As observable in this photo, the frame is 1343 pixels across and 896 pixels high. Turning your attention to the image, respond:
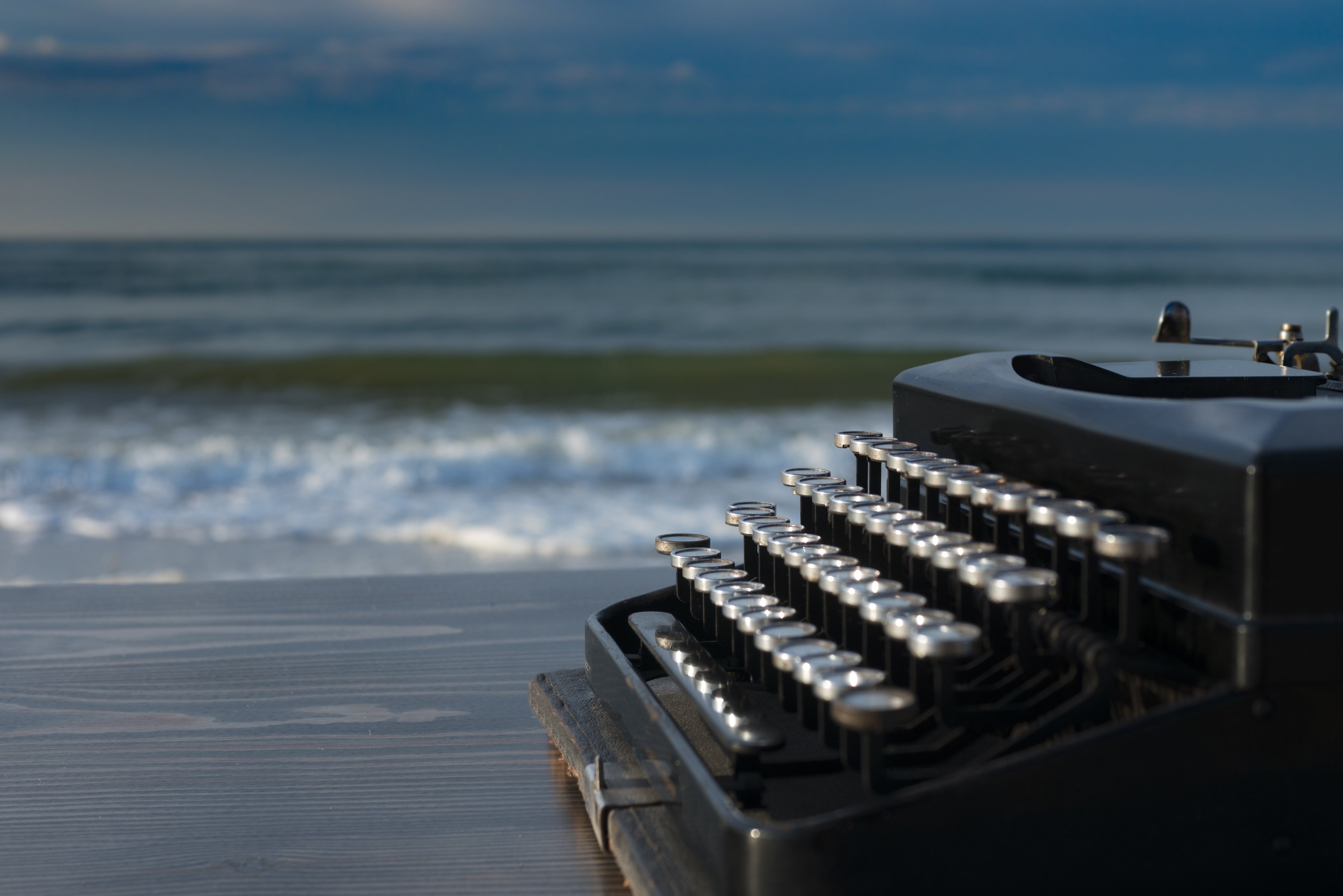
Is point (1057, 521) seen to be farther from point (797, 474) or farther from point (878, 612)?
point (797, 474)

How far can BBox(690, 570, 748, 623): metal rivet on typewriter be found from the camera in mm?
778

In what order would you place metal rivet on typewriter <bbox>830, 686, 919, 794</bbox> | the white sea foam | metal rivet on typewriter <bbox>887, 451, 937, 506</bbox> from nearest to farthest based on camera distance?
1. metal rivet on typewriter <bbox>830, 686, 919, 794</bbox>
2. metal rivet on typewriter <bbox>887, 451, 937, 506</bbox>
3. the white sea foam

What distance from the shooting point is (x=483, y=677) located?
3.39ft

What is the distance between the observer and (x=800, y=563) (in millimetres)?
731

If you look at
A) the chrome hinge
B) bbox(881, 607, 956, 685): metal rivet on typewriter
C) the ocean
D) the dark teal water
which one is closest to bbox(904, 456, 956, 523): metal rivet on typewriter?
bbox(881, 607, 956, 685): metal rivet on typewriter

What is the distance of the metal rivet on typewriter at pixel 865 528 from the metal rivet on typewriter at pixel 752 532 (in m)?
0.05

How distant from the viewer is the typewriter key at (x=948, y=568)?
611 millimetres

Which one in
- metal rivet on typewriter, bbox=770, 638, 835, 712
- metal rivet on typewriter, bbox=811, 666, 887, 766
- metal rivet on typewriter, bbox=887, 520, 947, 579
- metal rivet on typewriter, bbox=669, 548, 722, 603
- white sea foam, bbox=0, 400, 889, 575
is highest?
metal rivet on typewriter, bbox=887, 520, 947, 579

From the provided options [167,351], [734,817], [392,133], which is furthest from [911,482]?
[392,133]

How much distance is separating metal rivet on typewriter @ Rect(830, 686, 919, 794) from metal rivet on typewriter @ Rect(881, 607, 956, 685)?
0.04 metres

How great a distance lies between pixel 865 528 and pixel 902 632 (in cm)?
28

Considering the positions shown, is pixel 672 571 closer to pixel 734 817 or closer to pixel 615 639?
pixel 615 639

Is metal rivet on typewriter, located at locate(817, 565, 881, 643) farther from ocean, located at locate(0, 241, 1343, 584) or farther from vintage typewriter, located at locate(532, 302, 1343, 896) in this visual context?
ocean, located at locate(0, 241, 1343, 584)

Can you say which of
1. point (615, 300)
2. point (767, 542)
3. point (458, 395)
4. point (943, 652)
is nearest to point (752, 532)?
point (767, 542)
